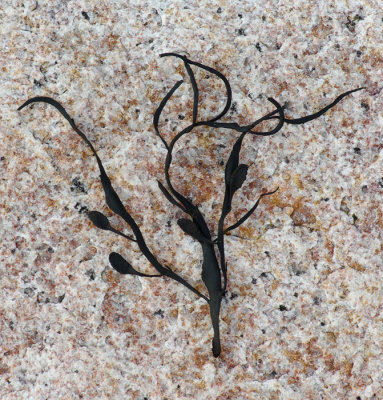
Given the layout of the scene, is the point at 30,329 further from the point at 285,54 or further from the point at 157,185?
the point at 285,54

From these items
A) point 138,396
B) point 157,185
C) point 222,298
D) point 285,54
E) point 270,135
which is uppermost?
point 285,54

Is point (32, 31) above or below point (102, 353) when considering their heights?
above

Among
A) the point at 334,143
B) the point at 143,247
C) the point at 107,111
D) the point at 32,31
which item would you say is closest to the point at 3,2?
the point at 32,31
